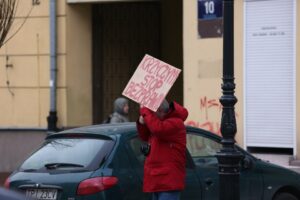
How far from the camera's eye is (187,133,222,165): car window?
9.23 meters

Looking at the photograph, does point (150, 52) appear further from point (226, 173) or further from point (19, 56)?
point (226, 173)

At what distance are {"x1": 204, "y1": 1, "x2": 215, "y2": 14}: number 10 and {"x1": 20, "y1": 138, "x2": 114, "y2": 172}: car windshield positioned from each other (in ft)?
20.9

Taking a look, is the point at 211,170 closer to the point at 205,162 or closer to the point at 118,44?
the point at 205,162

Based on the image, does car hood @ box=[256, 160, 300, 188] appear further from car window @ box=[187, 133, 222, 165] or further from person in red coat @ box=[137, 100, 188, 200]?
person in red coat @ box=[137, 100, 188, 200]

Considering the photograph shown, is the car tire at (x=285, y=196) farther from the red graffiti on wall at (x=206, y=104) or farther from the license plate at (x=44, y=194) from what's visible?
the red graffiti on wall at (x=206, y=104)

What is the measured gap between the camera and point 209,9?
48.5ft

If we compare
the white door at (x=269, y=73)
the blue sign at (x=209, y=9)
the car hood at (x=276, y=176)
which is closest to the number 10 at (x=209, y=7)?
the blue sign at (x=209, y=9)

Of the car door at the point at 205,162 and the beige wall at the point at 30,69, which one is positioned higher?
the beige wall at the point at 30,69

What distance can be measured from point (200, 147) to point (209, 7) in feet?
19.4

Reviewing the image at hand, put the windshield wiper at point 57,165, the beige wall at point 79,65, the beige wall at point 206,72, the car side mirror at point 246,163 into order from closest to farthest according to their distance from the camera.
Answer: the windshield wiper at point 57,165
the car side mirror at point 246,163
the beige wall at point 206,72
the beige wall at point 79,65

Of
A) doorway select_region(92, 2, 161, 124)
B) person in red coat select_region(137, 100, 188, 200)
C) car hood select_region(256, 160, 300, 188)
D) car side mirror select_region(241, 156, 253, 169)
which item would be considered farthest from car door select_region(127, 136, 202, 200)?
doorway select_region(92, 2, 161, 124)

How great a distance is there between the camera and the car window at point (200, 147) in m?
9.23

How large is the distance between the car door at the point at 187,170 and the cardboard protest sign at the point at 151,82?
2.07 ft

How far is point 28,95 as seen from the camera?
16.8 m
